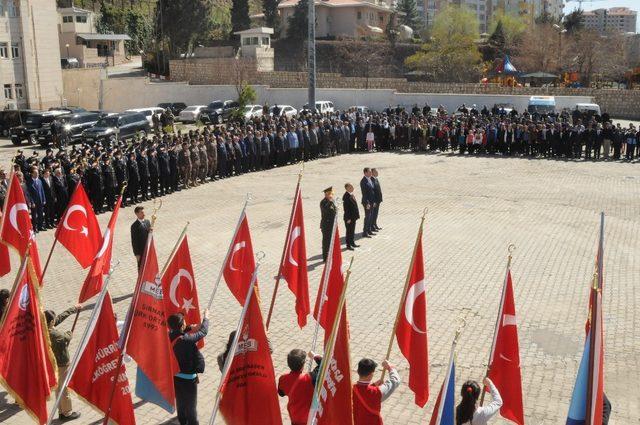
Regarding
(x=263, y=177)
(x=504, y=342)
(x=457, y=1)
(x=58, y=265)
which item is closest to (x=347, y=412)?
(x=504, y=342)

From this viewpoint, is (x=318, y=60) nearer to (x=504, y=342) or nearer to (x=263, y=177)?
(x=263, y=177)

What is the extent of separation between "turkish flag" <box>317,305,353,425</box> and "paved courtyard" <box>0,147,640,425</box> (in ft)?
8.02

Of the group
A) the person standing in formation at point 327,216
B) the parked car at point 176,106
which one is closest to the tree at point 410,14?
the parked car at point 176,106

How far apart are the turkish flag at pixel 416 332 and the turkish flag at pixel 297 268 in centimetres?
236

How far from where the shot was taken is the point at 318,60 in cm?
7356

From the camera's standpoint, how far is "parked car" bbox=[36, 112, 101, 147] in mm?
33688

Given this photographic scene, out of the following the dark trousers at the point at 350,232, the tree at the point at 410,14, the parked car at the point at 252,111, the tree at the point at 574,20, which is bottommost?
the dark trousers at the point at 350,232

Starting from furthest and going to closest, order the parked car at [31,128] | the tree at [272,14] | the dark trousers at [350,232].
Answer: the tree at [272,14] < the parked car at [31,128] < the dark trousers at [350,232]

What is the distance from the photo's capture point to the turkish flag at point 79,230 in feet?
35.0

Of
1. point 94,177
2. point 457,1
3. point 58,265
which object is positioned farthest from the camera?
point 457,1

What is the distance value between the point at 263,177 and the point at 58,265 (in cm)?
1090

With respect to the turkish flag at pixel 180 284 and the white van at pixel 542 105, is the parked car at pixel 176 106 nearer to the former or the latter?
the white van at pixel 542 105

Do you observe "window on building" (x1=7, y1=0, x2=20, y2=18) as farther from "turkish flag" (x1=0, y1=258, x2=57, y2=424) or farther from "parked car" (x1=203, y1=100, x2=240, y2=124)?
"turkish flag" (x1=0, y1=258, x2=57, y2=424)

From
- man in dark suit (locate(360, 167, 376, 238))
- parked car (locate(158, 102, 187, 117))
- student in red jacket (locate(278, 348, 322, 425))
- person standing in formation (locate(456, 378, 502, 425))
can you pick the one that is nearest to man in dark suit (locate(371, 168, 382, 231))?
man in dark suit (locate(360, 167, 376, 238))
